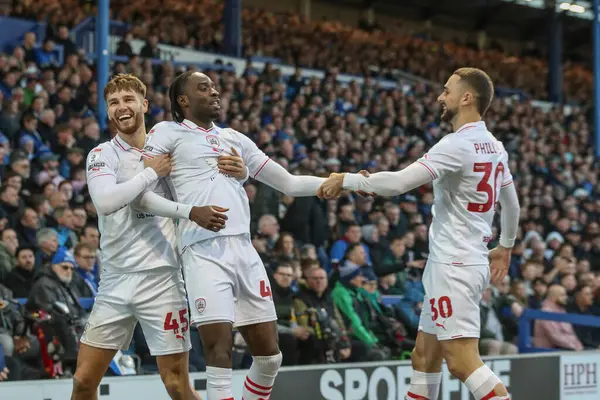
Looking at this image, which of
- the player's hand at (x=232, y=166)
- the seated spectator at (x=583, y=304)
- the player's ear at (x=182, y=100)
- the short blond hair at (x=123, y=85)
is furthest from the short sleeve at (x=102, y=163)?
the seated spectator at (x=583, y=304)

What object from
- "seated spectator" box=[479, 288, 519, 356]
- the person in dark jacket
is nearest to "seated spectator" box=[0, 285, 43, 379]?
the person in dark jacket

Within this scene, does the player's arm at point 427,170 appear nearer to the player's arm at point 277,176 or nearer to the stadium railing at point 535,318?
the player's arm at point 277,176

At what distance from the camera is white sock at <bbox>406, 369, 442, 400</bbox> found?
18.9ft

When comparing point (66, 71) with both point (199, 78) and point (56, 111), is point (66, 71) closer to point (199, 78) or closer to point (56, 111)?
point (56, 111)

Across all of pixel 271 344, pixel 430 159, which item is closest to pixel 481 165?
pixel 430 159

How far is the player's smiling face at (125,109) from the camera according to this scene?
17.6 feet

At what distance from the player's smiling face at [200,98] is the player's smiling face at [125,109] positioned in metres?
0.27

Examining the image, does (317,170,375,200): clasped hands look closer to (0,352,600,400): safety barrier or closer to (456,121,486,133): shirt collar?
(456,121,486,133): shirt collar

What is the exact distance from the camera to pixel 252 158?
573 centimetres

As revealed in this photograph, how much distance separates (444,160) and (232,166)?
114cm

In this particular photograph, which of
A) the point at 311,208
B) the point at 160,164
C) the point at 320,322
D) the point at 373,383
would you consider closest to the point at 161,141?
the point at 160,164

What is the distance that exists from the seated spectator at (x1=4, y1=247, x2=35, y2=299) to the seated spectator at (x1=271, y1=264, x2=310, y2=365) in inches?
80.7

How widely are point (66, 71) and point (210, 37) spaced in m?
8.64

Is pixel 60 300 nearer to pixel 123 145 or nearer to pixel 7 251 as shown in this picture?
pixel 7 251
